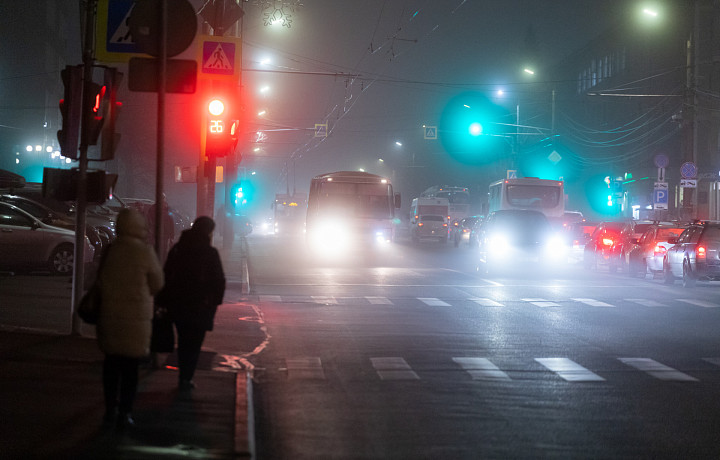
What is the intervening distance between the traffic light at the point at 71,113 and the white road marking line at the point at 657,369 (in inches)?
280

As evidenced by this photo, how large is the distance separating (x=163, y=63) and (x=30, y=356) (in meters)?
3.39

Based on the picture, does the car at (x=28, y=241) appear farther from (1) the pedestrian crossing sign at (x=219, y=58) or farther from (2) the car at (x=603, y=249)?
(2) the car at (x=603, y=249)

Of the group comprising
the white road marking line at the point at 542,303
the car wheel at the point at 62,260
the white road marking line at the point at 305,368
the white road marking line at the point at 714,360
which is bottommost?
the white road marking line at the point at 305,368

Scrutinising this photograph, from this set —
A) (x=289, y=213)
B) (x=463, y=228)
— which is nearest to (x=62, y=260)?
(x=463, y=228)

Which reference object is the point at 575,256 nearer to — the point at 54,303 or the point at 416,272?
the point at 416,272

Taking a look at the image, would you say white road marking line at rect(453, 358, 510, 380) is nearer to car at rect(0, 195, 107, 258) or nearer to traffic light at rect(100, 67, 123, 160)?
traffic light at rect(100, 67, 123, 160)

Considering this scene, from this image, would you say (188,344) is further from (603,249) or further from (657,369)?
(603,249)

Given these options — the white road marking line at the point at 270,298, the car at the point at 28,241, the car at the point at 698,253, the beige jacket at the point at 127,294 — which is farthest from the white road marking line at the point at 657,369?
the car at the point at 28,241

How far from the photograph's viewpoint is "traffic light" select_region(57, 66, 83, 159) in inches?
427

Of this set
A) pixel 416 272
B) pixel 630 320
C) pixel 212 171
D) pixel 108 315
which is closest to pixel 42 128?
pixel 416 272

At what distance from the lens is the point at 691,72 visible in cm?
3053

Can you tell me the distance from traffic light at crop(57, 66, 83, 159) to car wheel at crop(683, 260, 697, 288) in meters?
16.8

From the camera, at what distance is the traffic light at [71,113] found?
35.6ft

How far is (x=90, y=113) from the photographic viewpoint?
10516 millimetres
